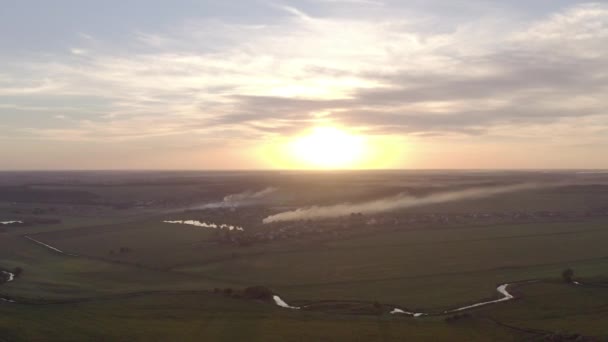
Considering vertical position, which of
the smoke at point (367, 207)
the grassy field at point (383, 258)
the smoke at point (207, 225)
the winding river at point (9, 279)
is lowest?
the winding river at point (9, 279)

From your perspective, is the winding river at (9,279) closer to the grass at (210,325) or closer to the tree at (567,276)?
the grass at (210,325)

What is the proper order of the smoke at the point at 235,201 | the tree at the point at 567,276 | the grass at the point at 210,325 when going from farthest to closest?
the smoke at the point at 235,201
the tree at the point at 567,276
the grass at the point at 210,325

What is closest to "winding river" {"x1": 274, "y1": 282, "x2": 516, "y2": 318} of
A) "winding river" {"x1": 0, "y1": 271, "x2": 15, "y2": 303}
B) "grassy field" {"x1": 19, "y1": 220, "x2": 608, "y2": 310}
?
"grassy field" {"x1": 19, "y1": 220, "x2": 608, "y2": 310}

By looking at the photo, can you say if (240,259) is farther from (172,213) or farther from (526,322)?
(172,213)

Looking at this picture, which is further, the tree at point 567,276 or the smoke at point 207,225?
the smoke at point 207,225

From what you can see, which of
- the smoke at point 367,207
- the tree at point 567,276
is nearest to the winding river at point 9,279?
the tree at point 567,276

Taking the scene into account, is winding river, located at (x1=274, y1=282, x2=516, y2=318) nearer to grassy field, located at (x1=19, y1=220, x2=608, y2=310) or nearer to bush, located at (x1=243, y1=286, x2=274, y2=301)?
bush, located at (x1=243, y1=286, x2=274, y2=301)

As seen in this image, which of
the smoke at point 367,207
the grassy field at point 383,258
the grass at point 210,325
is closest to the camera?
the grass at point 210,325

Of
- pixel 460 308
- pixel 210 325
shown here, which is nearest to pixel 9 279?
pixel 210 325

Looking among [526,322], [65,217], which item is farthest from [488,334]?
[65,217]

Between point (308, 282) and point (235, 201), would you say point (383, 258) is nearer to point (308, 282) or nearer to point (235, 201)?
point (308, 282)

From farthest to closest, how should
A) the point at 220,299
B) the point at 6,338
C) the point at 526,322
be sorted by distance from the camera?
the point at 220,299
the point at 526,322
the point at 6,338
